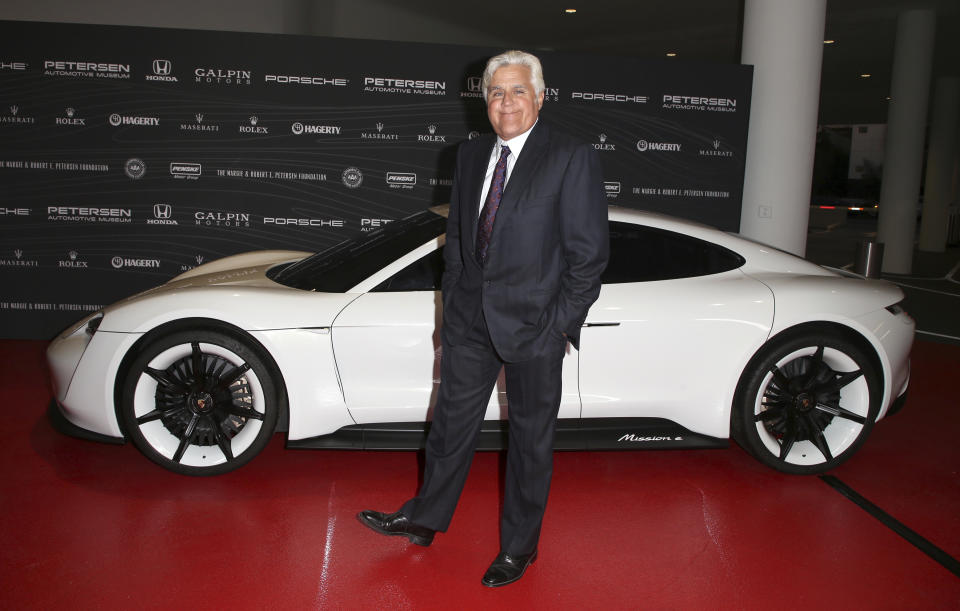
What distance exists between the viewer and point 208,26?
27.8ft

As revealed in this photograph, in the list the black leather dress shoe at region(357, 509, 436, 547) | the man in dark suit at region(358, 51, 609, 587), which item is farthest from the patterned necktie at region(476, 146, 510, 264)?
the black leather dress shoe at region(357, 509, 436, 547)

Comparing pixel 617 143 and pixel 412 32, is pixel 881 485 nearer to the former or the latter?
pixel 617 143

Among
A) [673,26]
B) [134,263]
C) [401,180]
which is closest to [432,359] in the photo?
[401,180]

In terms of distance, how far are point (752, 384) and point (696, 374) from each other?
0.30 meters

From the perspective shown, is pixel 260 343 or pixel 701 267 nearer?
pixel 260 343

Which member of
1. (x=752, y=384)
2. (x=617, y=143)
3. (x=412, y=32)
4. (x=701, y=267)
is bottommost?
(x=752, y=384)

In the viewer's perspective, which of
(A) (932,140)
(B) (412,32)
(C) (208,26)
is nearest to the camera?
(C) (208,26)

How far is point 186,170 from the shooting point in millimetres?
5941

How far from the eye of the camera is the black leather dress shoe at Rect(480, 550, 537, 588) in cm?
259

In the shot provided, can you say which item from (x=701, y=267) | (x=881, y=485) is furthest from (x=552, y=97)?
(x=881, y=485)

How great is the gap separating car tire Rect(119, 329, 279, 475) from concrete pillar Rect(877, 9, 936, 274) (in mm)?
11695

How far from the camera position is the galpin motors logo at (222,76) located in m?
5.87

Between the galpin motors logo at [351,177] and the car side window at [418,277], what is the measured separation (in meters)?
2.96

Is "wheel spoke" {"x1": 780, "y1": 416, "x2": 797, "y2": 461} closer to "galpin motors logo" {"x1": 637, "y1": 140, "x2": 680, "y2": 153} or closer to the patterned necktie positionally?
the patterned necktie
